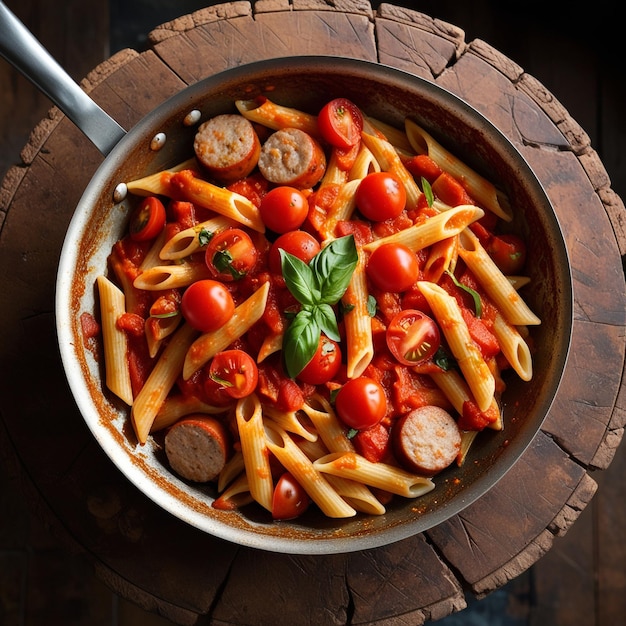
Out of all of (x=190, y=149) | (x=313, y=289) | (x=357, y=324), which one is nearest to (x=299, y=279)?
(x=313, y=289)

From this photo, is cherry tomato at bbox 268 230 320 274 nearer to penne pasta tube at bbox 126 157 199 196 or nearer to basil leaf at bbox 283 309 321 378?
basil leaf at bbox 283 309 321 378

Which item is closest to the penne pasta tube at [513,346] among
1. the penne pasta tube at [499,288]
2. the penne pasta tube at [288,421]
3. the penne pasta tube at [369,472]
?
the penne pasta tube at [499,288]

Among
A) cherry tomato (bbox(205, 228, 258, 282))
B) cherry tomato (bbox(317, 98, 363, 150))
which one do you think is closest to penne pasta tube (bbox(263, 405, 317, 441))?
cherry tomato (bbox(205, 228, 258, 282))

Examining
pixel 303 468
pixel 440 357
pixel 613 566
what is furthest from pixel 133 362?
pixel 613 566

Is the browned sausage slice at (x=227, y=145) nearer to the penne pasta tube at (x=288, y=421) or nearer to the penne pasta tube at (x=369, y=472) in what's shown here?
the penne pasta tube at (x=288, y=421)

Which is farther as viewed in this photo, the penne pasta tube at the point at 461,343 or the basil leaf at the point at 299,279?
the penne pasta tube at the point at 461,343
